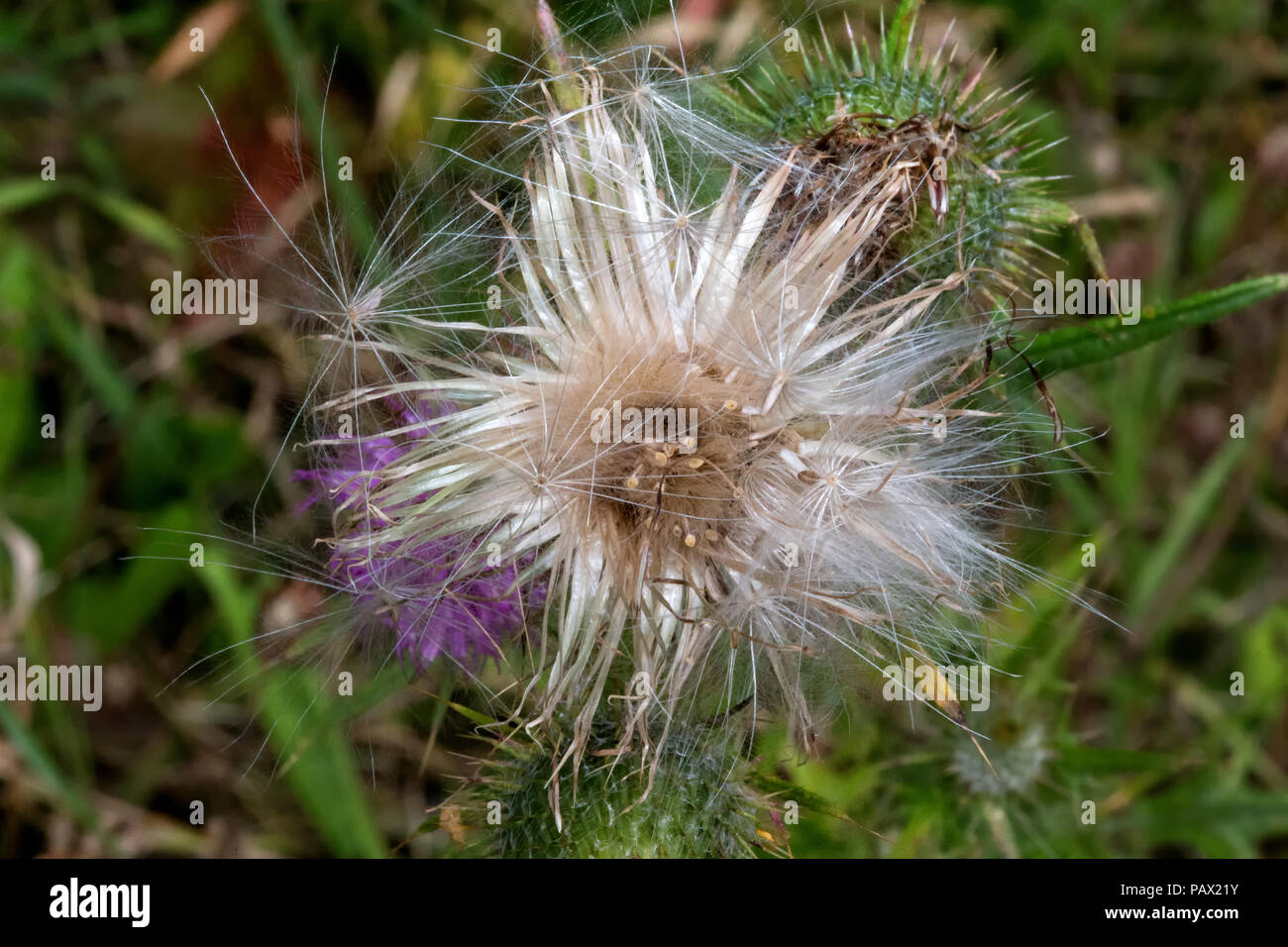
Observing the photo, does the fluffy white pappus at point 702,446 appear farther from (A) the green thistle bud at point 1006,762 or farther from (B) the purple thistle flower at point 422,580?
(A) the green thistle bud at point 1006,762

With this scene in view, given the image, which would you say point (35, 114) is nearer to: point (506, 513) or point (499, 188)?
point (499, 188)

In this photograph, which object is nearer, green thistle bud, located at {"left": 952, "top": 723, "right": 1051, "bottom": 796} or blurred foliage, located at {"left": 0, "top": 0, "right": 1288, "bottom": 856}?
green thistle bud, located at {"left": 952, "top": 723, "right": 1051, "bottom": 796}

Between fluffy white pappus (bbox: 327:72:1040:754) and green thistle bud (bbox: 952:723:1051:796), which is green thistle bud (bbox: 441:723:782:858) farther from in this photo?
green thistle bud (bbox: 952:723:1051:796)

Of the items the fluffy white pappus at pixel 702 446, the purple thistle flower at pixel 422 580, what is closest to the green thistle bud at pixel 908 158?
the fluffy white pappus at pixel 702 446

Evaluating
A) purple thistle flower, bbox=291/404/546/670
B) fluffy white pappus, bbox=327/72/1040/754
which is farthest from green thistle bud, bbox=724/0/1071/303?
purple thistle flower, bbox=291/404/546/670

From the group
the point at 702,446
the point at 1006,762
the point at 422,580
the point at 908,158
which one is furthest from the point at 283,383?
the point at 1006,762
